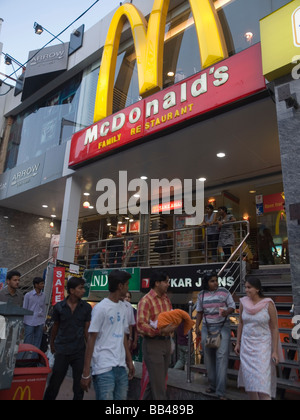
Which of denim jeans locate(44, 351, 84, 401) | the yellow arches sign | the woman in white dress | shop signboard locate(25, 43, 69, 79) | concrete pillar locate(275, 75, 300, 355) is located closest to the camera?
the woman in white dress

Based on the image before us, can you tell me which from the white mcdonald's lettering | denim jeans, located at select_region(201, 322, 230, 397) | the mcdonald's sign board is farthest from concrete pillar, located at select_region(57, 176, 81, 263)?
denim jeans, located at select_region(201, 322, 230, 397)

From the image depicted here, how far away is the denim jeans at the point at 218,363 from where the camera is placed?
440 centimetres

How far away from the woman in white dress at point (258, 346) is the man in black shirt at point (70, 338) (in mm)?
2041

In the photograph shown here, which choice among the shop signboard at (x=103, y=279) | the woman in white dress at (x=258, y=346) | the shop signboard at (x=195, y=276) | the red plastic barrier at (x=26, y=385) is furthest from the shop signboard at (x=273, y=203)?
the red plastic barrier at (x=26, y=385)

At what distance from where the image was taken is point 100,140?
10281 mm

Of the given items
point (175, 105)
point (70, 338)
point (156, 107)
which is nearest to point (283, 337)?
point (70, 338)

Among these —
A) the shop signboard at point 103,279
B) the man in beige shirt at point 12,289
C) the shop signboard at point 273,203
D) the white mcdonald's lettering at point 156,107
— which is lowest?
the man in beige shirt at point 12,289

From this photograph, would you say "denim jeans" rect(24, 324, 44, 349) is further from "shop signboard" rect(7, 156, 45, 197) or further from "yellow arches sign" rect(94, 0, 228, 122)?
"shop signboard" rect(7, 156, 45, 197)

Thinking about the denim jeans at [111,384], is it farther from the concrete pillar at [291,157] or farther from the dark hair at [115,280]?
the concrete pillar at [291,157]

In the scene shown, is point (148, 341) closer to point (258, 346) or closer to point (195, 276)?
point (258, 346)

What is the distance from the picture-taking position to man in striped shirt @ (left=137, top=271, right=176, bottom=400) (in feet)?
12.2
